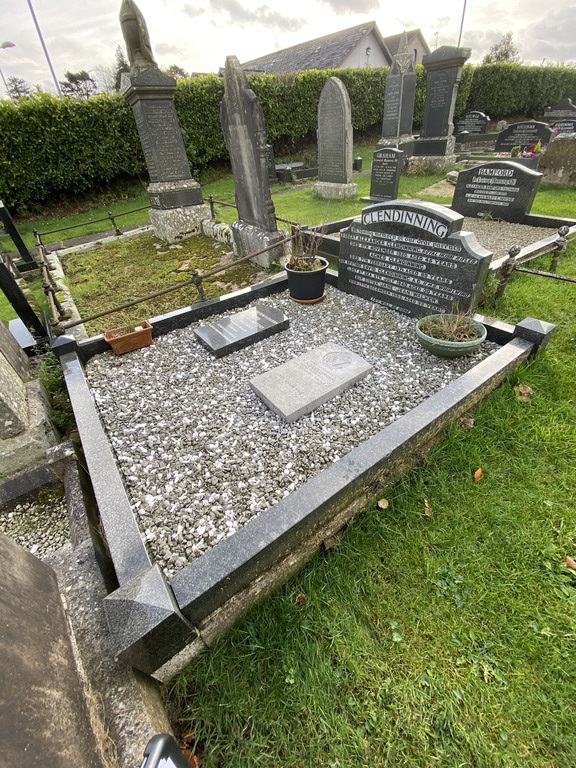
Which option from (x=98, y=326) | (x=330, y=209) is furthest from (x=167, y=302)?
(x=330, y=209)

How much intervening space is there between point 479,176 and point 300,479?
7.79 metres

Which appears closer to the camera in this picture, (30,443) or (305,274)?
(30,443)

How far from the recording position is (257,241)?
6.12 m

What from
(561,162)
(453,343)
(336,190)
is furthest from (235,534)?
(561,162)

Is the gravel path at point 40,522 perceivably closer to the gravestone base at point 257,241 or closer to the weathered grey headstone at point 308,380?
the weathered grey headstone at point 308,380

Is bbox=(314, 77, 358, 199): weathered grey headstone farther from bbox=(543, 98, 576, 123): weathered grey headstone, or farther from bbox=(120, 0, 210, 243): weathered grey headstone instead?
bbox=(543, 98, 576, 123): weathered grey headstone

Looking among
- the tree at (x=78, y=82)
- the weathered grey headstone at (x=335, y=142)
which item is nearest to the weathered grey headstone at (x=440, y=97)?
the weathered grey headstone at (x=335, y=142)

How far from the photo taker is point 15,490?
253 cm

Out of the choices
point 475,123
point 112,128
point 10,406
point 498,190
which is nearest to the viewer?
point 10,406

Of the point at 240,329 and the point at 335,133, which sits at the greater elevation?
the point at 335,133

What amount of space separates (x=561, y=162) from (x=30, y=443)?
13.0m

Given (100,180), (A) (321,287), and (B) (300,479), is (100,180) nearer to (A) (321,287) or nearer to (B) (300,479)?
(A) (321,287)

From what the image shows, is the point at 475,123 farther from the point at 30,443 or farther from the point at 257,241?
the point at 30,443

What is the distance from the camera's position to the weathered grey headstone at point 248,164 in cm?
519
